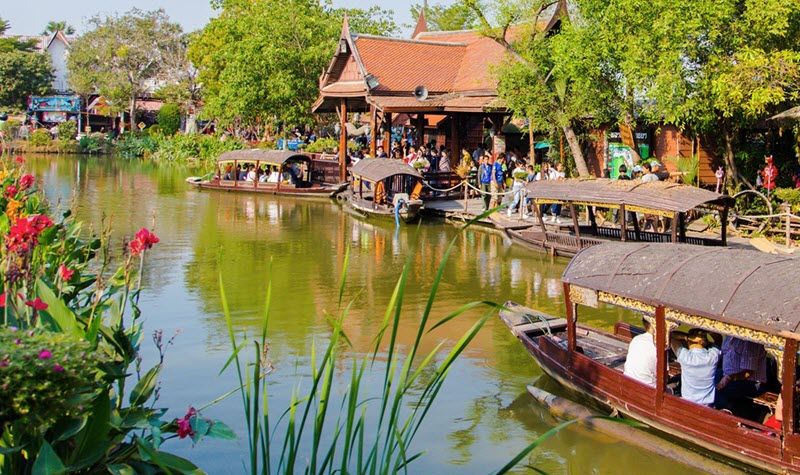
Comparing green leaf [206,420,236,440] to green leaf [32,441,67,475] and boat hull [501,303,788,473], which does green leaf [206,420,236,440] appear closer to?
green leaf [32,441,67,475]

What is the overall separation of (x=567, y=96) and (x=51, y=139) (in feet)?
142

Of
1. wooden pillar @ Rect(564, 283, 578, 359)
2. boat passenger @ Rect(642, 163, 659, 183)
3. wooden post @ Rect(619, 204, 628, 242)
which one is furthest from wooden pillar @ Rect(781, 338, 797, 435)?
boat passenger @ Rect(642, 163, 659, 183)

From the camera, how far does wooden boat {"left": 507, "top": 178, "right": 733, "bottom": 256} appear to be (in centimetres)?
1611

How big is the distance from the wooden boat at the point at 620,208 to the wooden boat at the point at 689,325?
591 cm

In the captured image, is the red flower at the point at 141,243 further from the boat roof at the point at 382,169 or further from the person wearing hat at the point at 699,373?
the boat roof at the point at 382,169

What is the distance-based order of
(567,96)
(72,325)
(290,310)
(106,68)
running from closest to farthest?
(72,325) → (290,310) → (567,96) → (106,68)

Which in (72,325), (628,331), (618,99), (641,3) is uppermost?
(641,3)

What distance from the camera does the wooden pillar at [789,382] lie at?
25.8ft

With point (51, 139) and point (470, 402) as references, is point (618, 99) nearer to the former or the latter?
point (470, 402)

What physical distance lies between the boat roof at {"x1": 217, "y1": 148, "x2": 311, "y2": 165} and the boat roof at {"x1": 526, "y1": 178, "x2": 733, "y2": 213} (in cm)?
1380

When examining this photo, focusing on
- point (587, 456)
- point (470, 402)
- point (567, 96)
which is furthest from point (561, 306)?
point (567, 96)

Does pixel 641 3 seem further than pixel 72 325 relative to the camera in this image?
Yes

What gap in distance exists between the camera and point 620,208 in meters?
17.2

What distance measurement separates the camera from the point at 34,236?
5.37 m
